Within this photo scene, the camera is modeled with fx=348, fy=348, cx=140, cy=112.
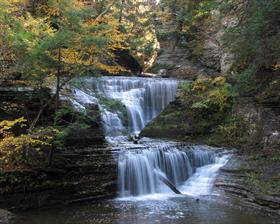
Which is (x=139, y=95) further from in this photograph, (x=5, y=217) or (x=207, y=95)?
(x=5, y=217)

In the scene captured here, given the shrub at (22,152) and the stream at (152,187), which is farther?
the shrub at (22,152)

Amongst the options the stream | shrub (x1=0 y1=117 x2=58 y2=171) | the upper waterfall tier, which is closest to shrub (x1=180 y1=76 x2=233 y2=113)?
the upper waterfall tier

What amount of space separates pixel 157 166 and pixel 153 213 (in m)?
2.98

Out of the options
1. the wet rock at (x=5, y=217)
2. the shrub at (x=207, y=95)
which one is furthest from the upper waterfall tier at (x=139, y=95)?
the wet rock at (x=5, y=217)

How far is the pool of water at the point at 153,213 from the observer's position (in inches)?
316

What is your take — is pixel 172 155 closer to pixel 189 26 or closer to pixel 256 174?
pixel 256 174

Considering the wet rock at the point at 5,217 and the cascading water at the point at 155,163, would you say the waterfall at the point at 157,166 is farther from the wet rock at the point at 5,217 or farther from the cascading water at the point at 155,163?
the wet rock at the point at 5,217

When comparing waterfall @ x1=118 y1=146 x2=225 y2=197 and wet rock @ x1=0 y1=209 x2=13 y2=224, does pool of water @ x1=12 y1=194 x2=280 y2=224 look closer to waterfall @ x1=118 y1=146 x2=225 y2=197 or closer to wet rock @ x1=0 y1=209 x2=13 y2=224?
wet rock @ x1=0 y1=209 x2=13 y2=224

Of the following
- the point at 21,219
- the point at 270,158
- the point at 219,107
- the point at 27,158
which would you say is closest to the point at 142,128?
the point at 219,107

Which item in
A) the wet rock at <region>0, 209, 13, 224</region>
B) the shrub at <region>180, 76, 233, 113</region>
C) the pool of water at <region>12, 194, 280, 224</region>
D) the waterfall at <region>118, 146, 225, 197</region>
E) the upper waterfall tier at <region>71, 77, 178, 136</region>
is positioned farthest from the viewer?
the upper waterfall tier at <region>71, 77, 178, 136</region>

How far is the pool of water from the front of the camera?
8031mm

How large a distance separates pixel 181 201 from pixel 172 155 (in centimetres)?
239

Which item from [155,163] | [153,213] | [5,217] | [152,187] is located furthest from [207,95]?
[5,217]

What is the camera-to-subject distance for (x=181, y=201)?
9750 millimetres
